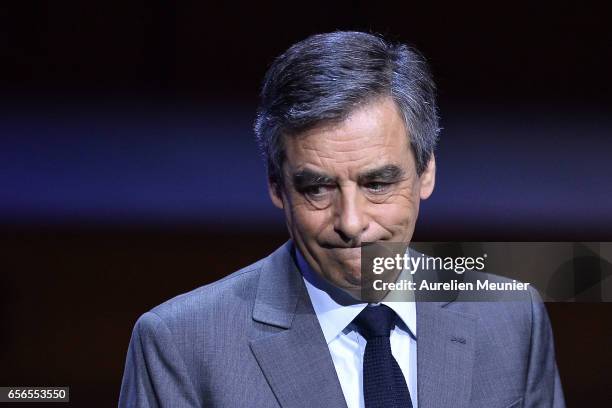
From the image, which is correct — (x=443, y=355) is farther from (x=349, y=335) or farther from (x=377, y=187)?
(x=377, y=187)

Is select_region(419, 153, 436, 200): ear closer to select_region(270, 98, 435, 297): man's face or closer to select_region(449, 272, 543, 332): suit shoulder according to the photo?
select_region(270, 98, 435, 297): man's face

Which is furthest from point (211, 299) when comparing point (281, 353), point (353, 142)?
point (353, 142)

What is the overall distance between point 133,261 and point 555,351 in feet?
2.88

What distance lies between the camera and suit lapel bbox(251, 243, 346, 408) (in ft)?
4.75

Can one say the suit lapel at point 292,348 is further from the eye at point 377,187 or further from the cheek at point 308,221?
the eye at point 377,187

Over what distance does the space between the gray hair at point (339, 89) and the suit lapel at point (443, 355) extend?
0.26m

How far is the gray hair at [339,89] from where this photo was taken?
1447 mm

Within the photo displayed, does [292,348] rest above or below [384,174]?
below

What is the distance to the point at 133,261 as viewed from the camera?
6.11ft

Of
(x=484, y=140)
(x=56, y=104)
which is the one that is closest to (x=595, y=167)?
(x=484, y=140)

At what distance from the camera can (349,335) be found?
1.51 m

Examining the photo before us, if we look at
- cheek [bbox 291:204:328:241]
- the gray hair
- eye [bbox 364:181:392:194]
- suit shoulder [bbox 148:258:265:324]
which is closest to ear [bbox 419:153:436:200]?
the gray hair

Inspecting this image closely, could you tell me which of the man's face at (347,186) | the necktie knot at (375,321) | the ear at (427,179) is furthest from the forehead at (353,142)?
the necktie knot at (375,321)

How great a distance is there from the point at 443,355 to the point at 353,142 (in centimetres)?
39
